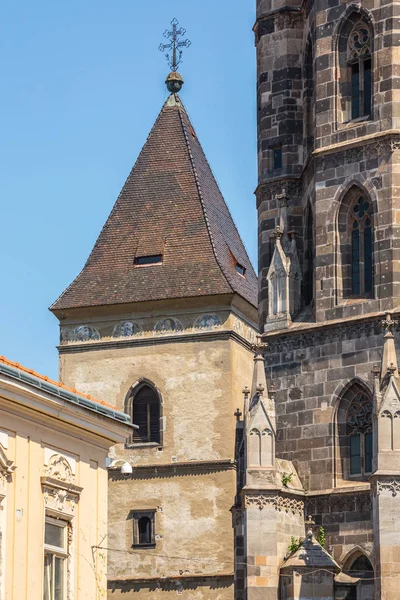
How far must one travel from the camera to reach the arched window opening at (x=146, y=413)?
181 feet

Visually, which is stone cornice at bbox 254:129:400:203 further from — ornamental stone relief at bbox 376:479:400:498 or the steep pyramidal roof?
the steep pyramidal roof

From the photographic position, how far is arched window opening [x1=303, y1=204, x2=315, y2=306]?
4394cm

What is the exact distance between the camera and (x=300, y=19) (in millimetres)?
46281

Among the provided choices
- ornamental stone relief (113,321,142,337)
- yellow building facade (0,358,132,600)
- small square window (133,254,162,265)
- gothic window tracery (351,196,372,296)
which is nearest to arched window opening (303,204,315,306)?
gothic window tracery (351,196,372,296)

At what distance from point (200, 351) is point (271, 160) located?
10.7 m

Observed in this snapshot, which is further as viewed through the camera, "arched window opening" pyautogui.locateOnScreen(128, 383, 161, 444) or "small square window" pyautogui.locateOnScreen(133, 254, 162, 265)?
"small square window" pyautogui.locateOnScreen(133, 254, 162, 265)

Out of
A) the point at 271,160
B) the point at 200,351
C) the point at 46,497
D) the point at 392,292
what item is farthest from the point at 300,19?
the point at 46,497

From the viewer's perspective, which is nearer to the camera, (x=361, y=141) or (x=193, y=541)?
(x=361, y=141)

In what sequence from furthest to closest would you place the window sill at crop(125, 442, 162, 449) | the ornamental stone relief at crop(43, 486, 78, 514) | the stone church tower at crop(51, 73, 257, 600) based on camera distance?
the window sill at crop(125, 442, 162, 449)
the stone church tower at crop(51, 73, 257, 600)
the ornamental stone relief at crop(43, 486, 78, 514)

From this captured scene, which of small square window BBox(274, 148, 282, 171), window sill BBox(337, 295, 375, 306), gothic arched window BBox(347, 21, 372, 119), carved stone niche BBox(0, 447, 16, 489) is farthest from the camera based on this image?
small square window BBox(274, 148, 282, 171)

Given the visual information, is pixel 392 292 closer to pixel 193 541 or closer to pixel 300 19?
pixel 300 19

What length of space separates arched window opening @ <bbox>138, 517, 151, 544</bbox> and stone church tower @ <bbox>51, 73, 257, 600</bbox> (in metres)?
0.04

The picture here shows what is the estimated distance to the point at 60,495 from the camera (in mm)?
28031

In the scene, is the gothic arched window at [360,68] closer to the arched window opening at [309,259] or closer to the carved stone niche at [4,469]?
the arched window opening at [309,259]
